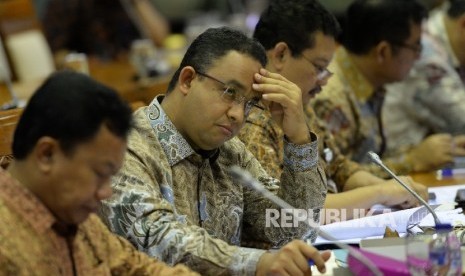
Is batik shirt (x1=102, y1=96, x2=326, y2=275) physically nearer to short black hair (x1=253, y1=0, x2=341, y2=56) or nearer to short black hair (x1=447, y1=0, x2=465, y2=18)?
short black hair (x1=253, y1=0, x2=341, y2=56)

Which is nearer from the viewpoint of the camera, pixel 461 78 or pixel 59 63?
pixel 461 78

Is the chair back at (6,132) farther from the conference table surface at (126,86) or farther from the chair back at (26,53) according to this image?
the chair back at (26,53)

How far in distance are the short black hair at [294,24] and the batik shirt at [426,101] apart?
1.08m

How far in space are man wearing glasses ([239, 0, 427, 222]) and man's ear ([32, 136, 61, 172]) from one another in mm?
1057

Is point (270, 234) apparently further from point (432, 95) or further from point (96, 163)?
point (432, 95)

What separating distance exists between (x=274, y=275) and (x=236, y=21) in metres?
4.61

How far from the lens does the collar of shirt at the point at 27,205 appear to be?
1711 millimetres

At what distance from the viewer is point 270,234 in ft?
8.13

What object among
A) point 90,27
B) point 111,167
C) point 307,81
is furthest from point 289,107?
point 90,27

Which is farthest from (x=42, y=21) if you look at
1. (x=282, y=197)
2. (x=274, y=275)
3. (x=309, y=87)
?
(x=274, y=275)

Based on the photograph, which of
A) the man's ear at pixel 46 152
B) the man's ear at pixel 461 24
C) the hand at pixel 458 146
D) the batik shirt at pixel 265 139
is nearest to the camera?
the man's ear at pixel 46 152

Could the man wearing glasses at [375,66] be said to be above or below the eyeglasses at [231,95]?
below

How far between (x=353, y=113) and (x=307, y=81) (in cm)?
65

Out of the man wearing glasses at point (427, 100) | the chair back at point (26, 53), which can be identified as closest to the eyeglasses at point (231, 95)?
the man wearing glasses at point (427, 100)
